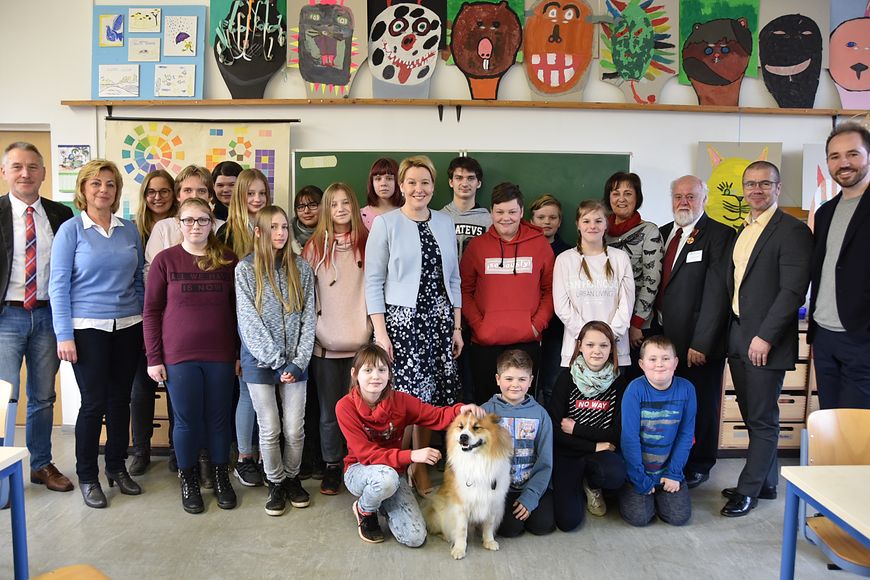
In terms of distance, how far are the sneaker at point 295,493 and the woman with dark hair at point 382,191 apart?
1.34 meters

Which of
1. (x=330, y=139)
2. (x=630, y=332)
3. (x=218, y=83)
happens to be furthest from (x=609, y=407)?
(x=218, y=83)

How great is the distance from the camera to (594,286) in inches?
107

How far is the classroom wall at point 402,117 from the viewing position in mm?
3672

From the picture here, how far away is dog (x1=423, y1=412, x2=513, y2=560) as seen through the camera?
7.20 feet

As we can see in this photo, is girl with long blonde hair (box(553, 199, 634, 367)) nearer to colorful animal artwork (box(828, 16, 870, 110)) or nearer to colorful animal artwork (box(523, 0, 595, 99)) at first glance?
colorful animal artwork (box(523, 0, 595, 99))

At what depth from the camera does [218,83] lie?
3680mm

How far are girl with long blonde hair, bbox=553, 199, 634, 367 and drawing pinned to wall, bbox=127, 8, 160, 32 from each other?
2895 mm

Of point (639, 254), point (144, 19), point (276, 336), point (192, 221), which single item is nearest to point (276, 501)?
point (276, 336)

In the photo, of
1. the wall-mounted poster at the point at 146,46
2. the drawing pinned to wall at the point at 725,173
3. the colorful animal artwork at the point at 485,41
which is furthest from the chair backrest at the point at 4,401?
the drawing pinned to wall at the point at 725,173

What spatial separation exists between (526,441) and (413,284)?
2.72 feet

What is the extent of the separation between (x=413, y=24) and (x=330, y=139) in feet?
2.87

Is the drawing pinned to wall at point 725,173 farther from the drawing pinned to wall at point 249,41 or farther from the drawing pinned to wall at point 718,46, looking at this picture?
the drawing pinned to wall at point 249,41

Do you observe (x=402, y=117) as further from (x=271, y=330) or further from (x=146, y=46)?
(x=271, y=330)

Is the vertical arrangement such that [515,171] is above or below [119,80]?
below
